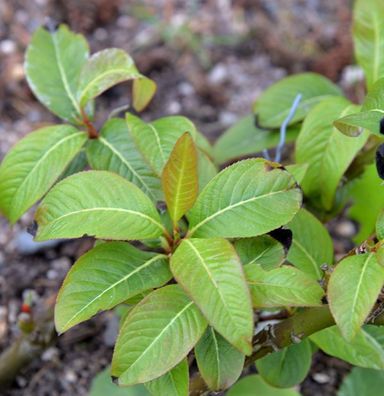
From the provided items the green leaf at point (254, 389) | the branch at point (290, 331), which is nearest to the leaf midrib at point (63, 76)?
the branch at point (290, 331)

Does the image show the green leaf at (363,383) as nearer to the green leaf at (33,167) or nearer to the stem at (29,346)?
the stem at (29,346)

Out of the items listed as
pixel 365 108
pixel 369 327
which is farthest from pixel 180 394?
pixel 365 108

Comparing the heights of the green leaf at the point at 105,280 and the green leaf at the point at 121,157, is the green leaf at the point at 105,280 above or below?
below

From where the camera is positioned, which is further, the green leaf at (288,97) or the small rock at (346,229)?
the small rock at (346,229)

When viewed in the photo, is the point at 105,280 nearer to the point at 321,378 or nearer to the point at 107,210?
the point at 107,210

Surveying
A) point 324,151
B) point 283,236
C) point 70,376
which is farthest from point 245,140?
point 70,376

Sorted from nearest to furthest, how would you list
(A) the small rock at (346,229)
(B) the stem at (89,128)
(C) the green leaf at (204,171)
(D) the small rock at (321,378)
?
(C) the green leaf at (204,171)
(B) the stem at (89,128)
(D) the small rock at (321,378)
(A) the small rock at (346,229)

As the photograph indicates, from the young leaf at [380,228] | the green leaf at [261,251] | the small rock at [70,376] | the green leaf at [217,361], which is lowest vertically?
the small rock at [70,376]
